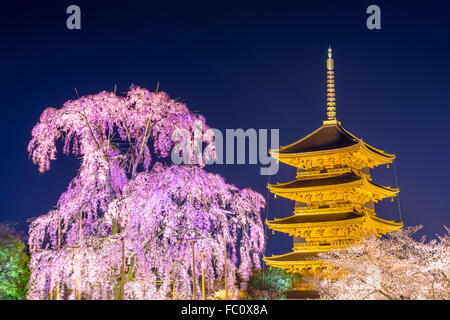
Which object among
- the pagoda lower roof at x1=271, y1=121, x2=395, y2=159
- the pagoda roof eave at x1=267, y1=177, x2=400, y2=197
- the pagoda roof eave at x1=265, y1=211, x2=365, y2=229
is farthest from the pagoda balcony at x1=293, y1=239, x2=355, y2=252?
the pagoda lower roof at x1=271, y1=121, x2=395, y2=159

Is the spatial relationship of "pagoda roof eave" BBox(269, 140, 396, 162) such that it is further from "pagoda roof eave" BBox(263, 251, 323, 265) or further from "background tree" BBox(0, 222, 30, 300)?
"background tree" BBox(0, 222, 30, 300)

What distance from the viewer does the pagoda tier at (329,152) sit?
1220 inches

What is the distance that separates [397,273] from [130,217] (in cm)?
840

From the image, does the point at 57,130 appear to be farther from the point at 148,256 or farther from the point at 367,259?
the point at 367,259

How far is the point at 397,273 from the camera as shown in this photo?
64.1 feet

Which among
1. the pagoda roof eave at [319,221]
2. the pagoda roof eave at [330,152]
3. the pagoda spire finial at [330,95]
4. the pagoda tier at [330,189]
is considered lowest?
the pagoda roof eave at [319,221]

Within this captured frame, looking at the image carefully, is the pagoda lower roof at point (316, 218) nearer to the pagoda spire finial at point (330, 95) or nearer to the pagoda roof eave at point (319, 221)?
the pagoda roof eave at point (319, 221)

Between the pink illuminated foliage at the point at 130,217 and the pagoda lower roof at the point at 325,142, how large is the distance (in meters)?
13.1

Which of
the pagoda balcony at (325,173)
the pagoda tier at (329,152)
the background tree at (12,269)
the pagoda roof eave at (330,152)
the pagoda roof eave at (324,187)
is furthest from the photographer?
the background tree at (12,269)

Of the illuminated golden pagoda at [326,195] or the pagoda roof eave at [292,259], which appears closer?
the pagoda roof eave at [292,259]

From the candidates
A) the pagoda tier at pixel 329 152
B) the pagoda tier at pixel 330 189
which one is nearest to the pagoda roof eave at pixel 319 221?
the pagoda tier at pixel 330 189

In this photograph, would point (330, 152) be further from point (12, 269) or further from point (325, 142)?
point (12, 269)

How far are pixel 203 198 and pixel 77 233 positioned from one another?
3602 millimetres
